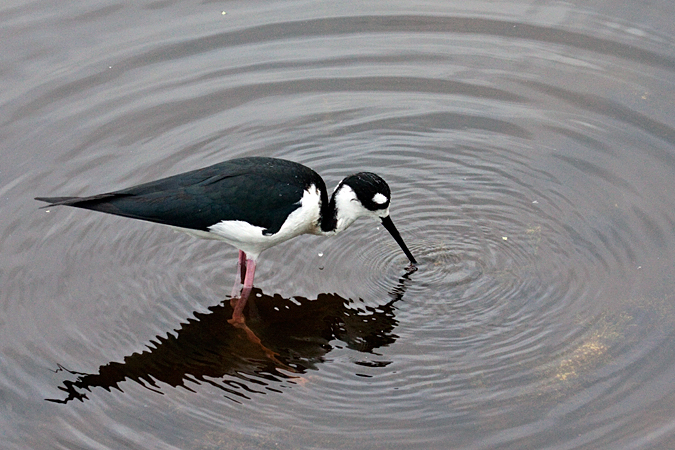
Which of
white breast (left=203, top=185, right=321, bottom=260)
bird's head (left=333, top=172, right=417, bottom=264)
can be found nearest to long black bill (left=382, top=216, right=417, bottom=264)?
bird's head (left=333, top=172, right=417, bottom=264)

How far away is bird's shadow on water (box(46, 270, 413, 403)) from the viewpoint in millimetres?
6910

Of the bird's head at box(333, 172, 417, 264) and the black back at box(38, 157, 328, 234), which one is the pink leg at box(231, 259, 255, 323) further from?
the bird's head at box(333, 172, 417, 264)

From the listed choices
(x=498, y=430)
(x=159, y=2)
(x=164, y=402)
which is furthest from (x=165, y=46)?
(x=498, y=430)

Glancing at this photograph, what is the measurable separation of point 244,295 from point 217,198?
934 millimetres

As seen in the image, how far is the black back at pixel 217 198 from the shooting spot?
7.13m

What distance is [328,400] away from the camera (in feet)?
21.6

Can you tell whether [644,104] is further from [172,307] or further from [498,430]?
[172,307]

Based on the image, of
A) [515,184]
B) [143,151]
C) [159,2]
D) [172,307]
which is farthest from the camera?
[159,2]

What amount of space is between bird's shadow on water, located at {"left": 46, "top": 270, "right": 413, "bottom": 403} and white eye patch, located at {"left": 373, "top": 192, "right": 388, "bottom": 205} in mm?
689

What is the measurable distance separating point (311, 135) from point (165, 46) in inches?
105

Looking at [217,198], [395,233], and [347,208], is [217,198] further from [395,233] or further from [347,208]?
[395,233]

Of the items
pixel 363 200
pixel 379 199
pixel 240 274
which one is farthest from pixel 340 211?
pixel 240 274

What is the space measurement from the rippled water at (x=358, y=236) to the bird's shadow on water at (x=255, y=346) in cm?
2

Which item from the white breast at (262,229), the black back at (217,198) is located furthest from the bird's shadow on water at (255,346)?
the black back at (217,198)
